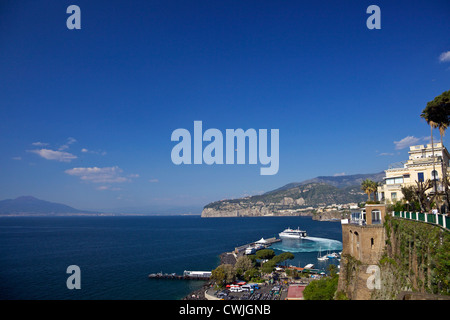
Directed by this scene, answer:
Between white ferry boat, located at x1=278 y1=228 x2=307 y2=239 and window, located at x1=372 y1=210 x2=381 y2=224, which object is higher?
window, located at x1=372 y1=210 x2=381 y2=224

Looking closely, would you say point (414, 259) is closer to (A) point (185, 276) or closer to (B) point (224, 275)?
(B) point (224, 275)

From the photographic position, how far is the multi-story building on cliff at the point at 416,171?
109ft

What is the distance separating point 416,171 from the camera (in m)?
34.3

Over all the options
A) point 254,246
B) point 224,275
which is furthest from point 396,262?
point 254,246

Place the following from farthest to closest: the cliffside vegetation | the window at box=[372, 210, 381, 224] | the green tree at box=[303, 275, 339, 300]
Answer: the green tree at box=[303, 275, 339, 300] → the window at box=[372, 210, 381, 224] → the cliffside vegetation

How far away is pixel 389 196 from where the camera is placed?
120 ft

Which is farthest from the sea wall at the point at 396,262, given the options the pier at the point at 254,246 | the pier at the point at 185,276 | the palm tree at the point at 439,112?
the pier at the point at 254,246

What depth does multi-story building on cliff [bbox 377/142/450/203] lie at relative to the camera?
33.2m

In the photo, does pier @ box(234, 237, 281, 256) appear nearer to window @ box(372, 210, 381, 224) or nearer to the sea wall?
the sea wall

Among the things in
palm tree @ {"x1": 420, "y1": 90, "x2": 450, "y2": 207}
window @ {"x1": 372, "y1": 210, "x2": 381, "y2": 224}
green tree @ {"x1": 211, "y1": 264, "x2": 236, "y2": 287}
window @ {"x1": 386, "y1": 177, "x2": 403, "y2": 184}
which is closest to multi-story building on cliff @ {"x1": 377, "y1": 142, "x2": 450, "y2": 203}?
window @ {"x1": 386, "y1": 177, "x2": 403, "y2": 184}
